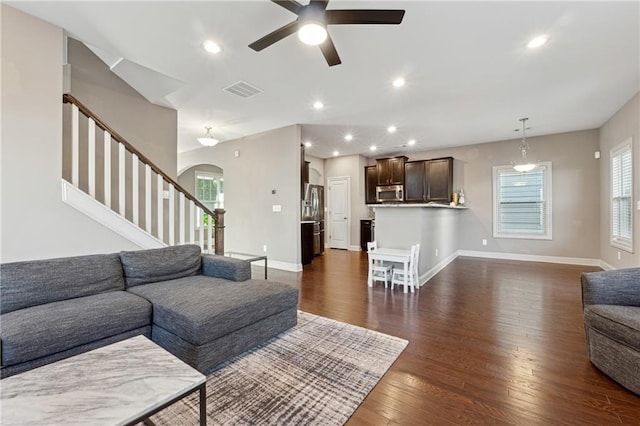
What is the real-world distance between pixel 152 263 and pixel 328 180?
655cm

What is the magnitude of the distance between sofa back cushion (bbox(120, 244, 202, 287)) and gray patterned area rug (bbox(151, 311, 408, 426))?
116cm

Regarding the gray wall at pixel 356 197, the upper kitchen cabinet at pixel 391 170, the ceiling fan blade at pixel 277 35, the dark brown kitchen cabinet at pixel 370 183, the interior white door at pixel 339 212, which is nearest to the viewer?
the ceiling fan blade at pixel 277 35

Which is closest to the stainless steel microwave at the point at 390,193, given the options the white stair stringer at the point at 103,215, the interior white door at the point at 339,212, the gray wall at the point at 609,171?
the interior white door at the point at 339,212

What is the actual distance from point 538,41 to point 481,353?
2.91 meters

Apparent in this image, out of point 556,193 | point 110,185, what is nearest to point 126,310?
point 110,185

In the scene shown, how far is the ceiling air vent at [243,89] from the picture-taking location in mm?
3654

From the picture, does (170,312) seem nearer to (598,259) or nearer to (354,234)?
(354,234)

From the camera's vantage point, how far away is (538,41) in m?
2.62

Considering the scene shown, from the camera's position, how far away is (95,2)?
89.8 inches

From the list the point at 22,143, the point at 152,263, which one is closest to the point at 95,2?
the point at 22,143

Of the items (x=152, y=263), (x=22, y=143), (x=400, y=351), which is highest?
(x=22, y=143)

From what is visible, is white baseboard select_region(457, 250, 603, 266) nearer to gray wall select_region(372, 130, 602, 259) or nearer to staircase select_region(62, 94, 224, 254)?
gray wall select_region(372, 130, 602, 259)

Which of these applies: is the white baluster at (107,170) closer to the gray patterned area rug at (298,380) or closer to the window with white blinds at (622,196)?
the gray patterned area rug at (298,380)

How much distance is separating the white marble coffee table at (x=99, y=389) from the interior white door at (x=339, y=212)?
7.11m
